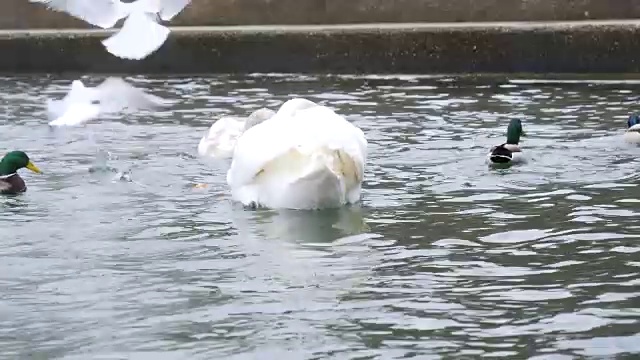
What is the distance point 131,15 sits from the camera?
10.0 metres

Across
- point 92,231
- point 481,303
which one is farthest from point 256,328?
point 92,231

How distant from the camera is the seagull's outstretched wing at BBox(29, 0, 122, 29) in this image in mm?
9867

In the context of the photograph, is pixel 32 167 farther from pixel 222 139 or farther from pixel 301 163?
pixel 301 163

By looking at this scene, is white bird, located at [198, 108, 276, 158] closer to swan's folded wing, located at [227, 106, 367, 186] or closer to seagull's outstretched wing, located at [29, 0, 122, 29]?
seagull's outstretched wing, located at [29, 0, 122, 29]

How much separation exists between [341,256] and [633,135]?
16.5 feet

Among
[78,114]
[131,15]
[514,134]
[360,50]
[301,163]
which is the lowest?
[360,50]

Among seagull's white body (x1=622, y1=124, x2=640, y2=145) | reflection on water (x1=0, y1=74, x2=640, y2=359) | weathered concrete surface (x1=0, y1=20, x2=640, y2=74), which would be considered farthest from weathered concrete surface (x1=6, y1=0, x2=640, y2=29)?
seagull's white body (x1=622, y1=124, x2=640, y2=145)

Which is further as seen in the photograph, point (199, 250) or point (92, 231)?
point (92, 231)

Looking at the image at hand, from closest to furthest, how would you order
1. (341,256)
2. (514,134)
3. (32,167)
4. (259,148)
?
(341,256)
(259,148)
(32,167)
(514,134)

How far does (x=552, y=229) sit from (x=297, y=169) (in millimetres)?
1666

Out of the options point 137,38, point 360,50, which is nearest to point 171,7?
point 137,38

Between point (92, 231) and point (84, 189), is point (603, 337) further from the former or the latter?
point (84, 189)

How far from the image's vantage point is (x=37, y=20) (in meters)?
22.2

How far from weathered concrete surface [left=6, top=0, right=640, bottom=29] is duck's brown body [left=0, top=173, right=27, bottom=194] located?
11486 millimetres
